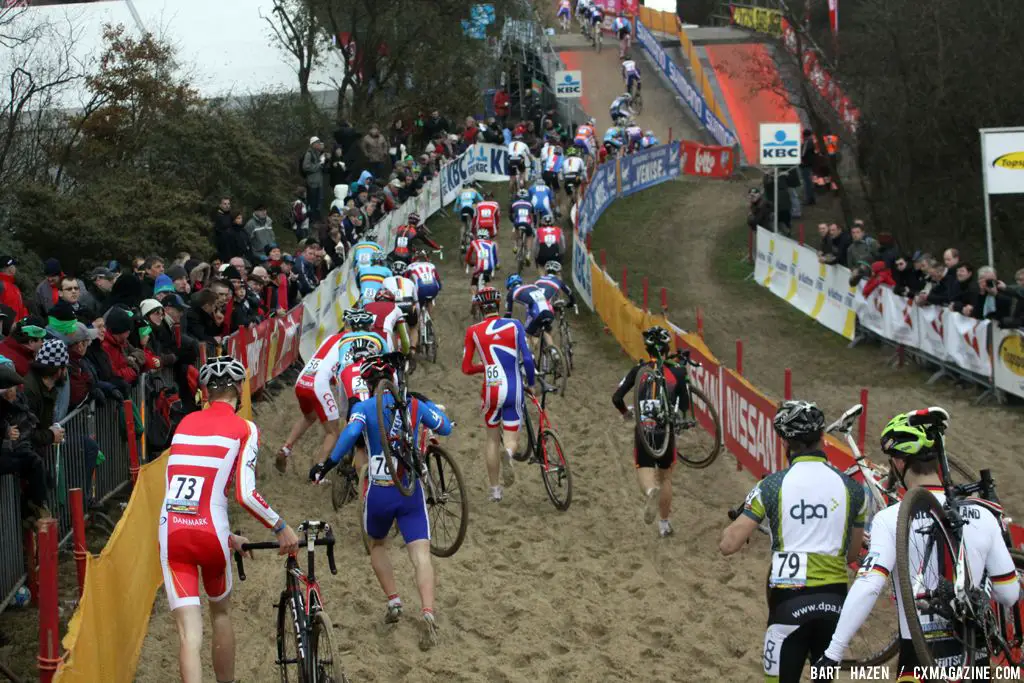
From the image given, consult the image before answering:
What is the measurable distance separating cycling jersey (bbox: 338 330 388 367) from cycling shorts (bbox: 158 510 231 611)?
193 inches

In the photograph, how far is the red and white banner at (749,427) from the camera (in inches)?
504

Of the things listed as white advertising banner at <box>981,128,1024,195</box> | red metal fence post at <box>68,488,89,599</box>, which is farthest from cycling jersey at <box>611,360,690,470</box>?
white advertising banner at <box>981,128,1024,195</box>

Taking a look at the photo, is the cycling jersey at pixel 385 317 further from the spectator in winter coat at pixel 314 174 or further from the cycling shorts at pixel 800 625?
the spectator in winter coat at pixel 314 174

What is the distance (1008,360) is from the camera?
54.2 ft

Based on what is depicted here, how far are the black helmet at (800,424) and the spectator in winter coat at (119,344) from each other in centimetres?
657

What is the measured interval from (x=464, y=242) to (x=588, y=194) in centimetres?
538

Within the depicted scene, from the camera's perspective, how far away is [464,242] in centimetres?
2816

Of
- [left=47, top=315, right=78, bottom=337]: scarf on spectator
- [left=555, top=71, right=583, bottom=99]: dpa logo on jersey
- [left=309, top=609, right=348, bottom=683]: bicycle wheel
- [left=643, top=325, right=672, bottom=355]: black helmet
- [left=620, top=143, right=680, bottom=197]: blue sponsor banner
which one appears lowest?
[left=309, top=609, right=348, bottom=683]: bicycle wheel

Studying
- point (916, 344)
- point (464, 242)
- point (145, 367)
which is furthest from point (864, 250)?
point (145, 367)

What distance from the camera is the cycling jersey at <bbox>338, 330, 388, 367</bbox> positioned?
12461mm

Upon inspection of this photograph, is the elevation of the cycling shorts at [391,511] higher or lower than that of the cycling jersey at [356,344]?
lower

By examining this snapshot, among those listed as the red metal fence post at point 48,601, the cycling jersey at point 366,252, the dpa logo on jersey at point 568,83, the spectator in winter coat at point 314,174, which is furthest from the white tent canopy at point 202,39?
the red metal fence post at point 48,601

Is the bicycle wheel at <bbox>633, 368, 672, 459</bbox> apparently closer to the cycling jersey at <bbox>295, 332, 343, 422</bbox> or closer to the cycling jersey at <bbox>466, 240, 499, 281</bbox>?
the cycling jersey at <bbox>295, 332, 343, 422</bbox>

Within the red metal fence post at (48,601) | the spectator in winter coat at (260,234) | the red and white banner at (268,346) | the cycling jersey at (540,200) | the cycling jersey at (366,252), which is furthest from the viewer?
the cycling jersey at (540,200)
